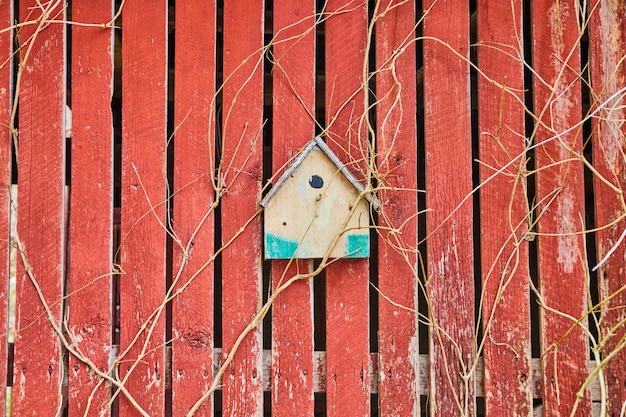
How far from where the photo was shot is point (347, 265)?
2021 mm

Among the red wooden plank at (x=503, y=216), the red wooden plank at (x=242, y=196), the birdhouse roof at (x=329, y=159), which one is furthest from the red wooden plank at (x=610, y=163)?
the red wooden plank at (x=242, y=196)

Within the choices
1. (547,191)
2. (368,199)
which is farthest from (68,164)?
(547,191)

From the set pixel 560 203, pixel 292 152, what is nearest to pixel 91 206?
pixel 292 152

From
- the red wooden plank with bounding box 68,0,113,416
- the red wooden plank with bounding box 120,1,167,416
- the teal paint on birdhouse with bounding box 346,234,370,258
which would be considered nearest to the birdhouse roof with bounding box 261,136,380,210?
the teal paint on birdhouse with bounding box 346,234,370,258

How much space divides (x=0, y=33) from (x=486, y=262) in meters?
1.96

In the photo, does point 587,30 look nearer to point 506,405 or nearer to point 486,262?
point 486,262

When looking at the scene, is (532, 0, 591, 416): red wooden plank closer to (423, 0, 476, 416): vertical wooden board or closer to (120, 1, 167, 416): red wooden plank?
(423, 0, 476, 416): vertical wooden board

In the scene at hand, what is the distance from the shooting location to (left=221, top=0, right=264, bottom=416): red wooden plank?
199cm

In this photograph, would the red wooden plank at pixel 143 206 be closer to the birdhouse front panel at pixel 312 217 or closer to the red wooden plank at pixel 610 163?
the birdhouse front panel at pixel 312 217

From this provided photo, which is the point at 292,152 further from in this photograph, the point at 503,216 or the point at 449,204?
the point at 503,216

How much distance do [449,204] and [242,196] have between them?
76 cm

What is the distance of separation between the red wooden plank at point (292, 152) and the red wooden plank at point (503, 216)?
635 millimetres

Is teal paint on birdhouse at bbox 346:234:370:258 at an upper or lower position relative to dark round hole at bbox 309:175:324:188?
lower

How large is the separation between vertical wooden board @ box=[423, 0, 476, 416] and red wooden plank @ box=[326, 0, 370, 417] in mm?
243
